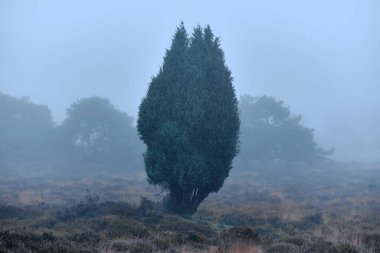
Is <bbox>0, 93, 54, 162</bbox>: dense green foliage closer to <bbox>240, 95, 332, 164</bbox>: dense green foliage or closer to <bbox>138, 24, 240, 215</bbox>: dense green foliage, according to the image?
<bbox>240, 95, 332, 164</bbox>: dense green foliage

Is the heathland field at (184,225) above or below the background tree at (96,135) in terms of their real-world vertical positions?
below

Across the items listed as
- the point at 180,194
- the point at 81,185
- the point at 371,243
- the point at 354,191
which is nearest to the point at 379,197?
the point at 354,191

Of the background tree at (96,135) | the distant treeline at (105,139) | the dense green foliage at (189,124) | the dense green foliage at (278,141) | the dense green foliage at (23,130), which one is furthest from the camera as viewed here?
the background tree at (96,135)

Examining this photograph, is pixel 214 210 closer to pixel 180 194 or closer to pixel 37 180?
pixel 180 194

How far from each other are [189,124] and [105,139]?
1662 inches

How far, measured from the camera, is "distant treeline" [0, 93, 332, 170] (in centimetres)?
5703

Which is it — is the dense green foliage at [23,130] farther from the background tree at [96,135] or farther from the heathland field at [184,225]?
the heathland field at [184,225]

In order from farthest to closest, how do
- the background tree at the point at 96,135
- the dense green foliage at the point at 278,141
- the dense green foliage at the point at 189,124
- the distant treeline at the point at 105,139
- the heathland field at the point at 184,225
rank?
1. the background tree at the point at 96,135
2. the distant treeline at the point at 105,139
3. the dense green foliage at the point at 278,141
4. the dense green foliage at the point at 189,124
5. the heathland field at the point at 184,225

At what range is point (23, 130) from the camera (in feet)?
196

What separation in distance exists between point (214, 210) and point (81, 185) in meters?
17.3

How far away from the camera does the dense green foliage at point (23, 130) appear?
57188 millimetres

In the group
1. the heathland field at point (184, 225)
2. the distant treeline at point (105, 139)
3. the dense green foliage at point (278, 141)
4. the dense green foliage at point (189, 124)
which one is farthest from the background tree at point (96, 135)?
the dense green foliage at point (189, 124)

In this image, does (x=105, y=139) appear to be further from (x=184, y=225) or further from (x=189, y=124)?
(x=184, y=225)

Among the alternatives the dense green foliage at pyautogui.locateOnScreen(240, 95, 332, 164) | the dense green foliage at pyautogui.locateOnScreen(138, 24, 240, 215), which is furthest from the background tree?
the dense green foliage at pyautogui.locateOnScreen(138, 24, 240, 215)
